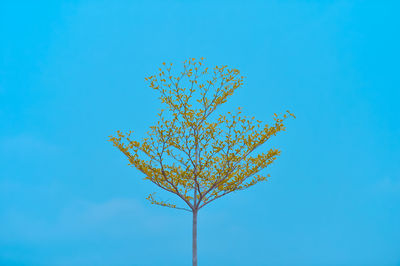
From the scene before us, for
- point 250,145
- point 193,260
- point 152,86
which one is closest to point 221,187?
point 250,145

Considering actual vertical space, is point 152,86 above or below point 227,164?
above

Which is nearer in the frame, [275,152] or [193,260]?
[193,260]

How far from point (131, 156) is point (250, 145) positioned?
2966 mm

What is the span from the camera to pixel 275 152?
385 inches

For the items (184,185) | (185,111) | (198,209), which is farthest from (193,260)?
(185,111)

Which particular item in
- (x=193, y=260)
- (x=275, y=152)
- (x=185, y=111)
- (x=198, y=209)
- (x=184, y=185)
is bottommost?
(x=193, y=260)

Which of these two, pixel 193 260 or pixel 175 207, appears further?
pixel 175 207

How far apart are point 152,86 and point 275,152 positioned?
3528 mm

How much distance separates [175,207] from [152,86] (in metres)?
3.16

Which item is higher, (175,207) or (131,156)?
(131,156)

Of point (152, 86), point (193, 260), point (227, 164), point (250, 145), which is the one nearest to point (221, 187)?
point (227, 164)

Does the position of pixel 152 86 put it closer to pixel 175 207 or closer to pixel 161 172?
pixel 161 172

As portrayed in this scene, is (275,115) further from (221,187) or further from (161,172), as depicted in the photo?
(161,172)

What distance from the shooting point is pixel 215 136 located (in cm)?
949
